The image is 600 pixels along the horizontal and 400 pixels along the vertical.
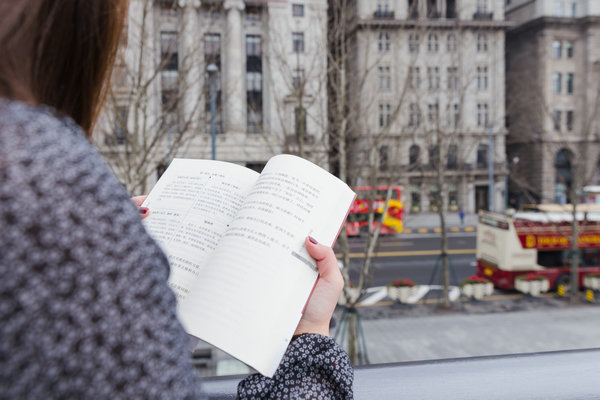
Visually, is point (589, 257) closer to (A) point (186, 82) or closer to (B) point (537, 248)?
(B) point (537, 248)

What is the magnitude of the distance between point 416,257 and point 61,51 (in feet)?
70.2

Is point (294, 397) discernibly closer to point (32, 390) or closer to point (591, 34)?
point (32, 390)

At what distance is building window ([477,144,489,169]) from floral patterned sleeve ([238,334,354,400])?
139 ft

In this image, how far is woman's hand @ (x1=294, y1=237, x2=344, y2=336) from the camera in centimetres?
115

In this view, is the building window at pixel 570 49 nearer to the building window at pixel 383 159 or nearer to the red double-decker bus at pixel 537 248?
the red double-decker bus at pixel 537 248

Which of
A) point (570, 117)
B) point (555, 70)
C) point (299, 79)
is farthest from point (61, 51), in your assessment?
point (570, 117)

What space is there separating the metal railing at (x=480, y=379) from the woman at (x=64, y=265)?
594 millimetres

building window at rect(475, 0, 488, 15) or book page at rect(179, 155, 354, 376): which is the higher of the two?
building window at rect(475, 0, 488, 15)

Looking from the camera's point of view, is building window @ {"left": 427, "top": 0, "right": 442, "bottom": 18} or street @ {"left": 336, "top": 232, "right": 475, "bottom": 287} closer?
building window @ {"left": 427, "top": 0, "right": 442, "bottom": 18}

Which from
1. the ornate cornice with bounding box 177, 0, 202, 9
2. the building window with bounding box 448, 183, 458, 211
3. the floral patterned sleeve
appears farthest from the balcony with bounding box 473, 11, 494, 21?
the floral patterned sleeve

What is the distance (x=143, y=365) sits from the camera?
1.88ft

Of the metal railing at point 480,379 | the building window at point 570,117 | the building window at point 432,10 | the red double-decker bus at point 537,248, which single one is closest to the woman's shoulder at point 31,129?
the metal railing at point 480,379

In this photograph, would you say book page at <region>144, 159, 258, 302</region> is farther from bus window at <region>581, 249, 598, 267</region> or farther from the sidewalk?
the sidewalk

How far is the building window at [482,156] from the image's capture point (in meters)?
41.0
